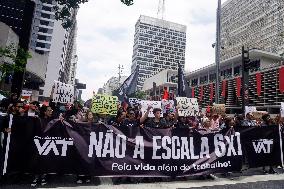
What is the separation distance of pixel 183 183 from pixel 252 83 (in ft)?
128

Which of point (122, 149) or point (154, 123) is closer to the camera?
point (122, 149)

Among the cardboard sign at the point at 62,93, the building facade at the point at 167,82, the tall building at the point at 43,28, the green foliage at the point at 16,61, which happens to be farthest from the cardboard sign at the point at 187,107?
the tall building at the point at 43,28

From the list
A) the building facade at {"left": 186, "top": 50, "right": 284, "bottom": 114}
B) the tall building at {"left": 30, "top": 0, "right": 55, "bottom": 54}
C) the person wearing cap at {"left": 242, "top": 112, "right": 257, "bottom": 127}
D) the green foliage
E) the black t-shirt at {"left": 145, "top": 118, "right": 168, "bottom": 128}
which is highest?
the tall building at {"left": 30, "top": 0, "right": 55, "bottom": 54}

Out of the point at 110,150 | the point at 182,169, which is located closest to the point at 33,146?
the point at 110,150

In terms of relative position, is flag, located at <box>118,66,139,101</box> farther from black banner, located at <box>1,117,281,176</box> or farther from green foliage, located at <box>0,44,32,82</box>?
black banner, located at <box>1,117,281,176</box>

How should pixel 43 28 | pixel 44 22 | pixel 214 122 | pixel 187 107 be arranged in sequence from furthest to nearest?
pixel 44 22
pixel 43 28
pixel 187 107
pixel 214 122

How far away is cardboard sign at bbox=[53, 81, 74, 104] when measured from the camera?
12.1m

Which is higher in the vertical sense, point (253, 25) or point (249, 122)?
point (253, 25)

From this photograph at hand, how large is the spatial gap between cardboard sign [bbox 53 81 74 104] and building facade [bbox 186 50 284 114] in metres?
21.0

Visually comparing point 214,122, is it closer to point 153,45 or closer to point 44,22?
point 44,22

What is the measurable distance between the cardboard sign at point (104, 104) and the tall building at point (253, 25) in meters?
65.6

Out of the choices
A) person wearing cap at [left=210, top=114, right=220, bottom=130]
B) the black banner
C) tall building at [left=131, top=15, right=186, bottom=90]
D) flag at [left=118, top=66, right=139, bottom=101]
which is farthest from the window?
the black banner

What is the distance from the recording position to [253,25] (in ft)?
315

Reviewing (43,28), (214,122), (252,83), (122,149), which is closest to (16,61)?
(214,122)
